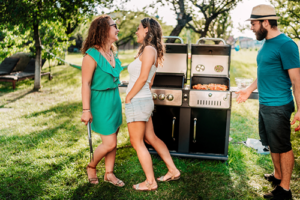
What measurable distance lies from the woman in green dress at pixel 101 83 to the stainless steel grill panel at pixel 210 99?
3.58ft

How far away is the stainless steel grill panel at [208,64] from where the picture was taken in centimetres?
407

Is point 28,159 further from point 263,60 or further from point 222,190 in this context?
point 263,60

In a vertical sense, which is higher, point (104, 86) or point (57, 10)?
point (57, 10)

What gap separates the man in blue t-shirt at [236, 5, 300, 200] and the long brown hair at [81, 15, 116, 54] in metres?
1.54

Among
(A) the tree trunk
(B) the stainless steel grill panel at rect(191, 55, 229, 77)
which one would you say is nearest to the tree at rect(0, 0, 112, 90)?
(A) the tree trunk

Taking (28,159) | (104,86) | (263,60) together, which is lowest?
(28,159)

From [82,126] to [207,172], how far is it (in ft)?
10.2

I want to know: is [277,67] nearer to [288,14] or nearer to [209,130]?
[209,130]

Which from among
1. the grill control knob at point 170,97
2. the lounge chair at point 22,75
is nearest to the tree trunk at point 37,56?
the lounge chair at point 22,75

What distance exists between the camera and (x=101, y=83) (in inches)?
113

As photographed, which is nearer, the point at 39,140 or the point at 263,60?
the point at 263,60

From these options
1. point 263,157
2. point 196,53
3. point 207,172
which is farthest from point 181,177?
point 196,53

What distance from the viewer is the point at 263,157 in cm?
414

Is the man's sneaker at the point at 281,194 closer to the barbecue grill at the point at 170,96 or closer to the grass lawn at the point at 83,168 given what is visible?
the grass lawn at the point at 83,168
